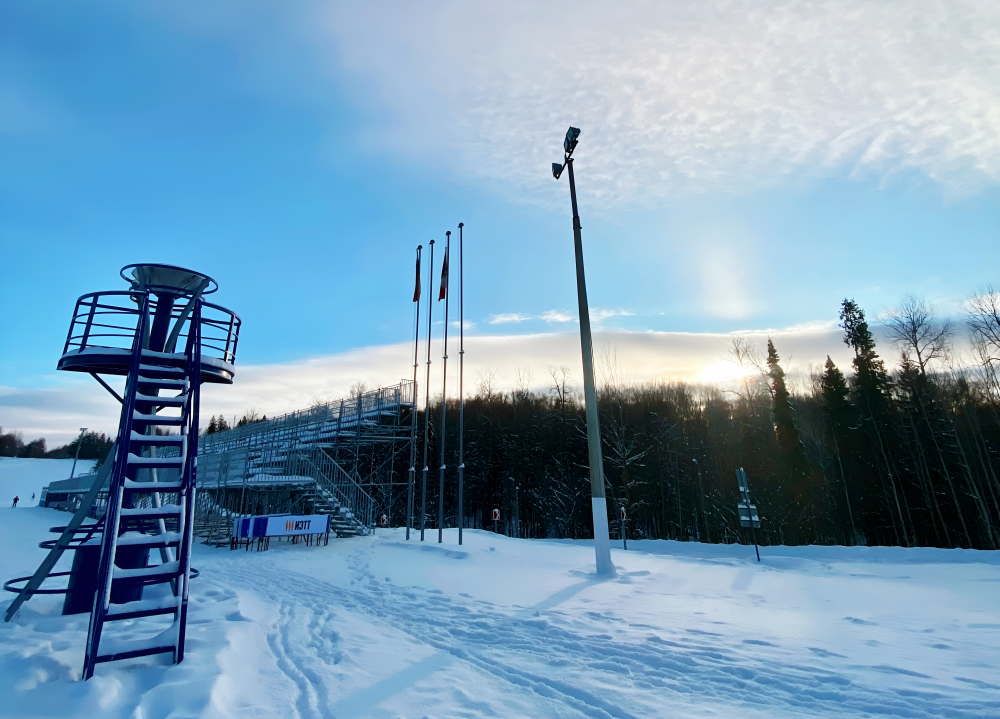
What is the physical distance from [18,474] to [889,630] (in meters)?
117

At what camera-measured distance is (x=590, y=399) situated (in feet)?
35.6

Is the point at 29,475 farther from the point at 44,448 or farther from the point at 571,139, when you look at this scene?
the point at 571,139

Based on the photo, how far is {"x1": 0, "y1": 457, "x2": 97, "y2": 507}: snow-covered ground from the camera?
222 feet

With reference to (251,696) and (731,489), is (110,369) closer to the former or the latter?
(251,696)

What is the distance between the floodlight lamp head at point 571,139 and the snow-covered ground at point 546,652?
33.6 feet

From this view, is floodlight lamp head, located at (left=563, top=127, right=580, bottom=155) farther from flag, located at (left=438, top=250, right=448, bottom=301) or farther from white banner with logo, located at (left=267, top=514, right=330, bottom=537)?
white banner with logo, located at (left=267, top=514, right=330, bottom=537)

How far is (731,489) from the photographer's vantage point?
33000mm

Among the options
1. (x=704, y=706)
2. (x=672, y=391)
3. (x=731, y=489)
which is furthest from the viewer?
(x=672, y=391)

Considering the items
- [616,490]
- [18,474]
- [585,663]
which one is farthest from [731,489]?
[18,474]

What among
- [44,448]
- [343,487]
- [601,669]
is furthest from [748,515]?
[44,448]

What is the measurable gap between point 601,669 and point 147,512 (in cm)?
480

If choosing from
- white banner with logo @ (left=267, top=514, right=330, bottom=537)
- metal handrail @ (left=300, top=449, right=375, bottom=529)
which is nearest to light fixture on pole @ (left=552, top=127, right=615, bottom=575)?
white banner with logo @ (left=267, top=514, right=330, bottom=537)

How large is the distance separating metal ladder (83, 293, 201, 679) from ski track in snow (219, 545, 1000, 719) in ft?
4.29

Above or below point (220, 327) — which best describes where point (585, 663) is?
below
